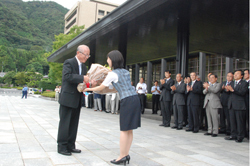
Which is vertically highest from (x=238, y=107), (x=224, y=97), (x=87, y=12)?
(x=87, y=12)

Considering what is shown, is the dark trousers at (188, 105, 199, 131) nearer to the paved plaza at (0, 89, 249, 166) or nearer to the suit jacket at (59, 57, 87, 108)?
the paved plaza at (0, 89, 249, 166)

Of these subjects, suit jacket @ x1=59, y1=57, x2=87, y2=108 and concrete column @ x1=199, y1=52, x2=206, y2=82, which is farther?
concrete column @ x1=199, y1=52, x2=206, y2=82

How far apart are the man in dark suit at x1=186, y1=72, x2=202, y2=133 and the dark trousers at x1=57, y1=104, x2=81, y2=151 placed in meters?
4.87

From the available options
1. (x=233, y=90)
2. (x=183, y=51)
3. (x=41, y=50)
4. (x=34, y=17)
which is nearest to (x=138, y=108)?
(x=233, y=90)

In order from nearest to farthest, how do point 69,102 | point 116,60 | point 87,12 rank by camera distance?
point 116,60 < point 69,102 < point 87,12

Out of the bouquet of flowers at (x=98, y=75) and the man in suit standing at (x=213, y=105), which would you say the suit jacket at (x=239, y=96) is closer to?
the man in suit standing at (x=213, y=105)

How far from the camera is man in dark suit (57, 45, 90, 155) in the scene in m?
3.94

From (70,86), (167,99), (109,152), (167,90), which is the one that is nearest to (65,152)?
(109,152)

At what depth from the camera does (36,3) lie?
550 ft

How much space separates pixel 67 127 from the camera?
13.2 ft

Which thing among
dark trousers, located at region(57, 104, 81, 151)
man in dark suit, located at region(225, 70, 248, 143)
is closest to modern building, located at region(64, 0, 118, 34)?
man in dark suit, located at region(225, 70, 248, 143)

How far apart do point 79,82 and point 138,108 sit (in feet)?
3.78

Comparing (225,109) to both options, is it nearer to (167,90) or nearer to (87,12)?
(167,90)

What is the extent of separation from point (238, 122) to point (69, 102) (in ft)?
16.8
